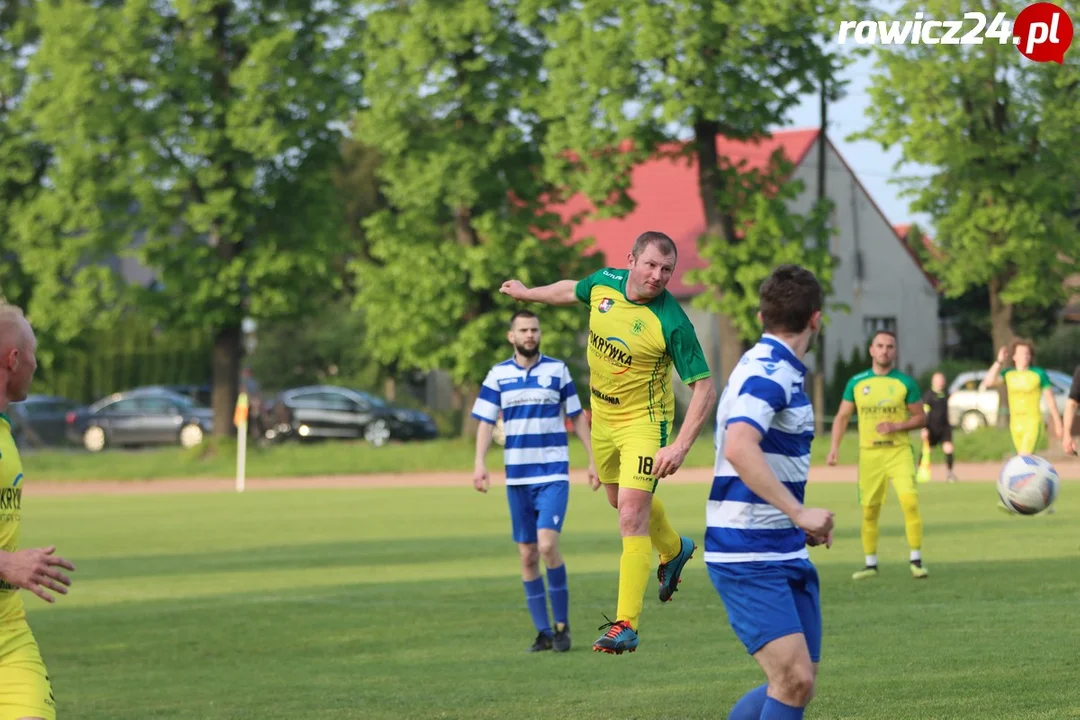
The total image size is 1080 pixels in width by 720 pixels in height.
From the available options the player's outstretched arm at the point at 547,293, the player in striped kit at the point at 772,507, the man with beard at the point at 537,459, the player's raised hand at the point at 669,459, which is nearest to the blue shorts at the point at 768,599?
the player in striped kit at the point at 772,507

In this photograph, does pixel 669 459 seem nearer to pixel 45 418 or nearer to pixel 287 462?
pixel 287 462

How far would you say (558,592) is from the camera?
11.6 metres

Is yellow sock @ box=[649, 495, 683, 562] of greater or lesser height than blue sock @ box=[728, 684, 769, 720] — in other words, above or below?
above

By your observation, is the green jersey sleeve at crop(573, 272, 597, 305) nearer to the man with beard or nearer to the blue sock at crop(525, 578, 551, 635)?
the man with beard

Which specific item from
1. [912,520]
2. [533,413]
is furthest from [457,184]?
[533,413]

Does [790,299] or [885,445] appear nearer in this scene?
[790,299]

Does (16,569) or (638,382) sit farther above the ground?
(638,382)

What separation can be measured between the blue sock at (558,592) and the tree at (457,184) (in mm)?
30883

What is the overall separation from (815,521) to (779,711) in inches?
31.4

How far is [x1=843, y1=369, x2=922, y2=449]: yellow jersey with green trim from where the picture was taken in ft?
47.8

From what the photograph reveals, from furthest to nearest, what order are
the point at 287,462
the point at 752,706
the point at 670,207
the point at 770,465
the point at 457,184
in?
the point at 670,207 → the point at 457,184 → the point at 287,462 → the point at 752,706 → the point at 770,465

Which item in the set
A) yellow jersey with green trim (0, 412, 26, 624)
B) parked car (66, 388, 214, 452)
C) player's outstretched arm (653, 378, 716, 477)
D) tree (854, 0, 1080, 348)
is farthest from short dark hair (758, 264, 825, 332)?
parked car (66, 388, 214, 452)

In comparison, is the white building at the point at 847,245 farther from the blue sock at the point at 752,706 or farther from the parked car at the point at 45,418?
the blue sock at the point at 752,706

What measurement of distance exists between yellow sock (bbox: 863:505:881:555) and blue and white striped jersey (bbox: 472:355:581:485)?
4.02 m
